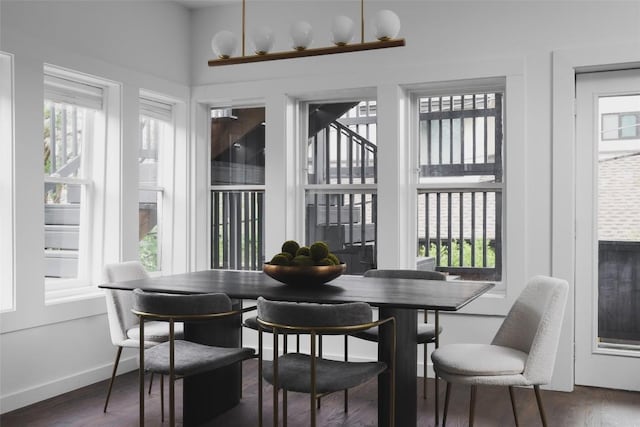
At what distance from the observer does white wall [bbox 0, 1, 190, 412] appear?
3812mm

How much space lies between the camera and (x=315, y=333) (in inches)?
104

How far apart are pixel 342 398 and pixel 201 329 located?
1156 mm

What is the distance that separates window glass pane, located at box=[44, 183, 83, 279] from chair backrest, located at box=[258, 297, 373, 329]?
226cm

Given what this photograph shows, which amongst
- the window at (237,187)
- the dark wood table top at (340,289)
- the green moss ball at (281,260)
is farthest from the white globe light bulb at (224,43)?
the window at (237,187)

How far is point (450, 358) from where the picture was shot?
3.13 meters

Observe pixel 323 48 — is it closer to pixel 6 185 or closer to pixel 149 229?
pixel 6 185

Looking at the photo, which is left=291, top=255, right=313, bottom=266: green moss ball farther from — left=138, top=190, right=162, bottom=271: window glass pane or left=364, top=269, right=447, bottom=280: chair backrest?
left=138, top=190, right=162, bottom=271: window glass pane

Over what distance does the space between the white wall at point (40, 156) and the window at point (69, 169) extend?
160 millimetres

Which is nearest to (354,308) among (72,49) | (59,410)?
(59,410)

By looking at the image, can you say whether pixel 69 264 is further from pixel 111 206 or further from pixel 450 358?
pixel 450 358

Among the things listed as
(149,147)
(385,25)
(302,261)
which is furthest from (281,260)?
(149,147)

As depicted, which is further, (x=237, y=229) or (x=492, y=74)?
(x=237, y=229)

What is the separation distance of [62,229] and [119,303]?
33.0 inches

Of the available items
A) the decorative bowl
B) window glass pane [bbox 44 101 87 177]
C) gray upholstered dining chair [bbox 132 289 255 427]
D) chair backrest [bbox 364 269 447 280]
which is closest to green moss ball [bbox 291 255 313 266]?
the decorative bowl
